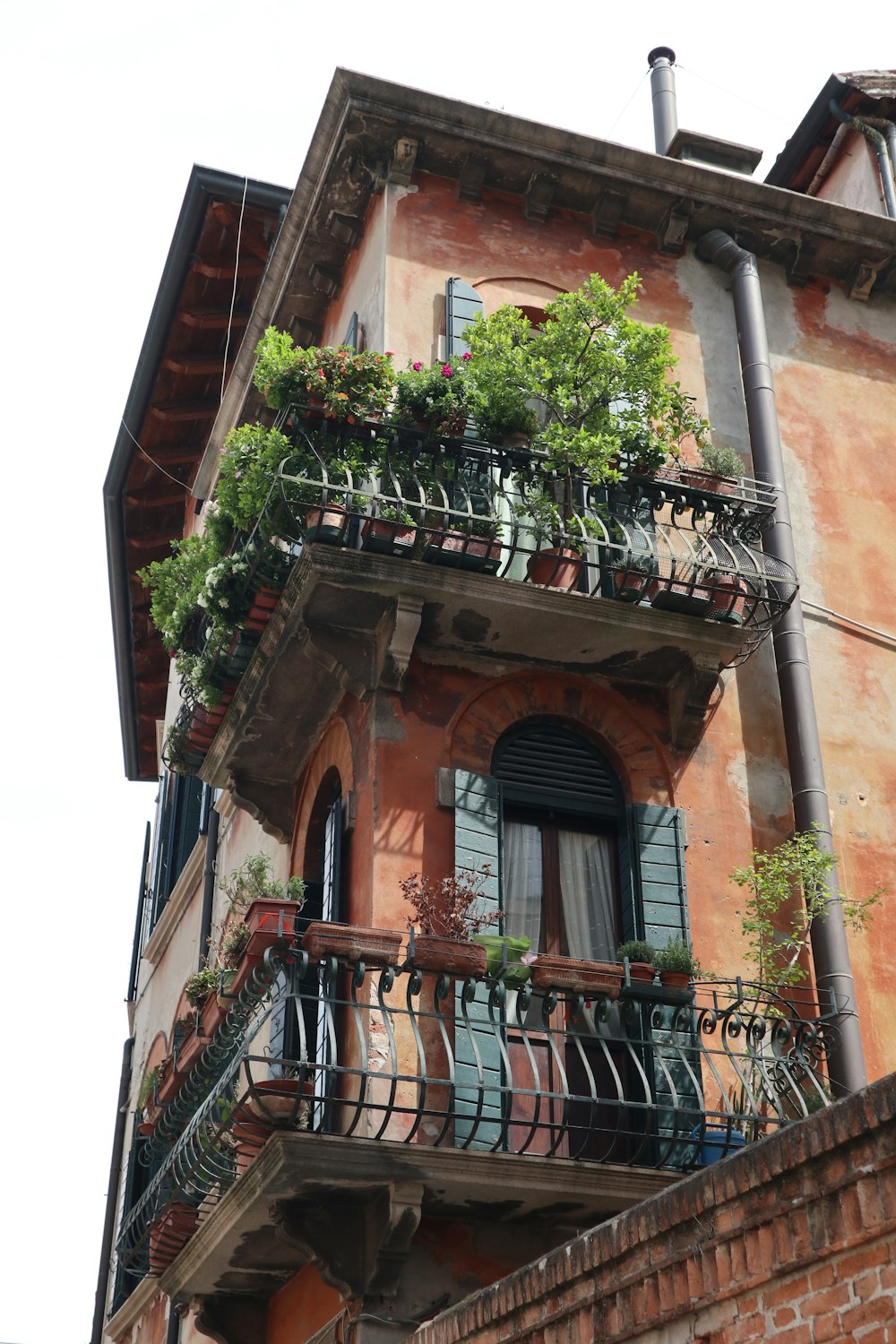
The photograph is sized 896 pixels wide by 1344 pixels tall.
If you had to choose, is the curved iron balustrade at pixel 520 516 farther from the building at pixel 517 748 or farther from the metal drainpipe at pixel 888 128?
the metal drainpipe at pixel 888 128

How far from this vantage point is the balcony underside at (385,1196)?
7.61 meters

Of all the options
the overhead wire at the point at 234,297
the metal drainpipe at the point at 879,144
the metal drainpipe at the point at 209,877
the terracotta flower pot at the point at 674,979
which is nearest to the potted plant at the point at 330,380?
the terracotta flower pot at the point at 674,979

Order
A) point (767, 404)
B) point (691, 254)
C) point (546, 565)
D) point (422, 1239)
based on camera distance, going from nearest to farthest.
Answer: point (422, 1239) → point (546, 565) → point (767, 404) → point (691, 254)

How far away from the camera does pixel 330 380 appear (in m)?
9.65

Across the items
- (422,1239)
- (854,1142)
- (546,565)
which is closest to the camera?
(854,1142)

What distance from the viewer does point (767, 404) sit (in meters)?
11.6

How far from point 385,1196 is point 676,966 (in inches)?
79.6

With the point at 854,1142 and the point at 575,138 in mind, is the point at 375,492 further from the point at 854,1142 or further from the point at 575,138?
the point at 854,1142

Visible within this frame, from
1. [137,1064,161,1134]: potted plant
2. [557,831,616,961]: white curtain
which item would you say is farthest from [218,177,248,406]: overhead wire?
[557,831,616,961]: white curtain

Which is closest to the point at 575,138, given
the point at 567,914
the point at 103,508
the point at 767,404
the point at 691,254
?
the point at 691,254

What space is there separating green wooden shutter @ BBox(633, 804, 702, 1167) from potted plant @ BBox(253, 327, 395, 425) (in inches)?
119

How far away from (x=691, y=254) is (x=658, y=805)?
505 centimetres

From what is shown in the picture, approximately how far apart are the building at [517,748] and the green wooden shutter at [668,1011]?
2cm

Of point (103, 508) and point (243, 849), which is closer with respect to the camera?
point (243, 849)
